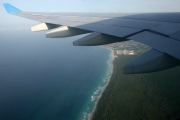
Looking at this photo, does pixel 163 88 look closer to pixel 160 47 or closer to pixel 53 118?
pixel 53 118

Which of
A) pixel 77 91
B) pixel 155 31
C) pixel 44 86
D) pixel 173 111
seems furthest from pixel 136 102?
pixel 155 31

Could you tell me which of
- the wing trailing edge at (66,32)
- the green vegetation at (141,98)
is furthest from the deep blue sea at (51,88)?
the wing trailing edge at (66,32)

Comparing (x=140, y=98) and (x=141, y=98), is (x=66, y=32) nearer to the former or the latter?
(x=140, y=98)

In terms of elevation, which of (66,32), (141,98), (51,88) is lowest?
(51,88)

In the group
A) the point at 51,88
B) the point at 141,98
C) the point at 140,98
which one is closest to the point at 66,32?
the point at 140,98

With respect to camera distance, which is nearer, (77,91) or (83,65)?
(77,91)

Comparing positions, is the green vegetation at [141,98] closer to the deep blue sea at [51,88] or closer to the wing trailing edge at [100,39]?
the deep blue sea at [51,88]

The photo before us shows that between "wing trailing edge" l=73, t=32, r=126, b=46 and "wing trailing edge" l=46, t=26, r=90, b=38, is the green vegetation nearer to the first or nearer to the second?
"wing trailing edge" l=46, t=26, r=90, b=38

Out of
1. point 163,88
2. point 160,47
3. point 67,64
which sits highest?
point 160,47
